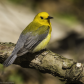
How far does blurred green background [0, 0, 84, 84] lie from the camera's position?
6.40 m

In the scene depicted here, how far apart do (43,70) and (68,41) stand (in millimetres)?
4811

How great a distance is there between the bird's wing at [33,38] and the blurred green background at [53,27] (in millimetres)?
1509

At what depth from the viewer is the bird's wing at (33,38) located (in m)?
4.24

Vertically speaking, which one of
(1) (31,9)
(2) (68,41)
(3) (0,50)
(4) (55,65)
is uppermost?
(1) (31,9)

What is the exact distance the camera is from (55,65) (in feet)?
13.2

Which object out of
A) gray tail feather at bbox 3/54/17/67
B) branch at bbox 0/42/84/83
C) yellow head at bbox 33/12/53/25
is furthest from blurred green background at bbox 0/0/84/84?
yellow head at bbox 33/12/53/25

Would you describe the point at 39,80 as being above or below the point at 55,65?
below

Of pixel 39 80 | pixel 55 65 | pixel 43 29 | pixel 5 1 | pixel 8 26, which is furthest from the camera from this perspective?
pixel 5 1

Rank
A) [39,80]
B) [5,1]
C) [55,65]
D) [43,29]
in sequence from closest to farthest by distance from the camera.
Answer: [55,65] → [43,29] → [39,80] → [5,1]

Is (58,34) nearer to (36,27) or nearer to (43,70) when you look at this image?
(36,27)

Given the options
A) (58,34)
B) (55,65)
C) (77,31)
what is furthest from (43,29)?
(77,31)

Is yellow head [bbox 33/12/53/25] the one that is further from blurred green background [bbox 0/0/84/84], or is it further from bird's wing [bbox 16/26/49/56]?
blurred green background [bbox 0/0/84/84]

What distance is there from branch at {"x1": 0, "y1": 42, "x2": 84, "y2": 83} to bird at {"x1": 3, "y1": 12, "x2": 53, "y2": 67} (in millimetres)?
209

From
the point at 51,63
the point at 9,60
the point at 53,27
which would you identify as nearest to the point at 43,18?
the point at 51,63
